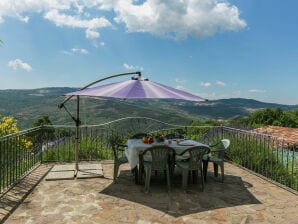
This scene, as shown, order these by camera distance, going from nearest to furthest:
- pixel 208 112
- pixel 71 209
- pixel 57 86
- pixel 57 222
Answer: pixel 57 222 → pixel 71 209 → pixel 208 112 → pixel 57 86

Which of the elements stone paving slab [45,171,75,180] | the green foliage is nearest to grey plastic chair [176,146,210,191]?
stone paving slab [45,171,75,180]

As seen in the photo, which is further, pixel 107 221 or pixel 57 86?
pixel 57 86

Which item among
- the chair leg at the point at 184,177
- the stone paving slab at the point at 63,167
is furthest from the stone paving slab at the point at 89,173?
the chair leg at the point at 184,177

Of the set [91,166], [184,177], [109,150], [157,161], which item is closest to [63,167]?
[91,166]

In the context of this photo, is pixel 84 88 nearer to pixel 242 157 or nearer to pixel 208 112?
pixel 242 157

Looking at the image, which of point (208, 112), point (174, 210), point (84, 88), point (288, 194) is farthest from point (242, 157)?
point (208, 112)

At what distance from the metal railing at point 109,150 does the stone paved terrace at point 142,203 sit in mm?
458

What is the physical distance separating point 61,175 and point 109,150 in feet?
8.55

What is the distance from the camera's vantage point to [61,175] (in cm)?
579

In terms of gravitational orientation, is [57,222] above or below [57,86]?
below

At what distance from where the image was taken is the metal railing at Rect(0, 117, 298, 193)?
5.37 meters

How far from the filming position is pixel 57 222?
11.8 ft

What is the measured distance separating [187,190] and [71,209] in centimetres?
203

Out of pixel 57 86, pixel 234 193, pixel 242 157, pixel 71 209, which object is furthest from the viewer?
pixel 57 86
